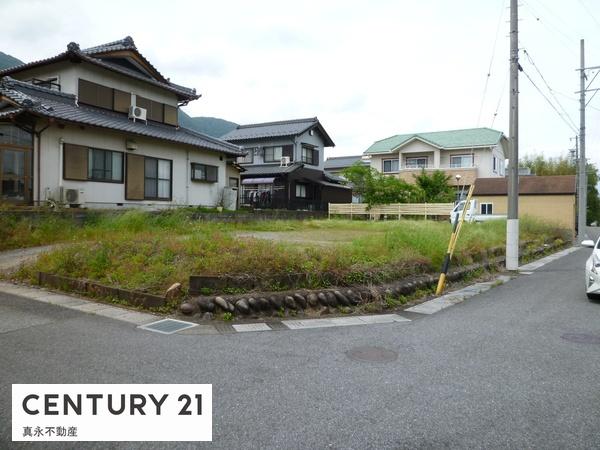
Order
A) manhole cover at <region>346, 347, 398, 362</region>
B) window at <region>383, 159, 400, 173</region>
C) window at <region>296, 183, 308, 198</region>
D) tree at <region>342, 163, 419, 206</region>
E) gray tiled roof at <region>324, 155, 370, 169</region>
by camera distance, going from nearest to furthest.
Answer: manhole cover at <region>346, 347, 398, 362</region> < tree at <region>342, 163, 419, 206</region> < window at <region>296, 183, 308, 198</region> < window at <region>383, 159, 400, 173</region> < gray tiled roof at <region>324, 155, 370, 169</region>

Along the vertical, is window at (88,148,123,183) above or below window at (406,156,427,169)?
below

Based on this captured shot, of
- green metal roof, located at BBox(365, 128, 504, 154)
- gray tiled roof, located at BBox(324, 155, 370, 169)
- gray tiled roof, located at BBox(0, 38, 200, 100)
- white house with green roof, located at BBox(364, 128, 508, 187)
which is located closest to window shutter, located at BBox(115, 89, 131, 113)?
gray tiled roof, located at BBox(0, 38, 200, 100)

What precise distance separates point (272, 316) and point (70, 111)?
13.0 meters

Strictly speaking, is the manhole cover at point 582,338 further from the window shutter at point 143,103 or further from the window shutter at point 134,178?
the window shutter at point 143,103

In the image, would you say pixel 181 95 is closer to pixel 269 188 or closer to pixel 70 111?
pixel 70 111

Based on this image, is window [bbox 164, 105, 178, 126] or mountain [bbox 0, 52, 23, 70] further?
mountain [bbox 0, 52, 23, 70]

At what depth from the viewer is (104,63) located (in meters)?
16.8

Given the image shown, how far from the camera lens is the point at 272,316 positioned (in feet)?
20.0

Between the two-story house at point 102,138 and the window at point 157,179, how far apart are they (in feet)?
0.15

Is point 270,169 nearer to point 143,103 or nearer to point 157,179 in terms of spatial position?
point 143,103

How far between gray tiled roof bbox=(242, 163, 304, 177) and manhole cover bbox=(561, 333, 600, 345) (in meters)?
26.0

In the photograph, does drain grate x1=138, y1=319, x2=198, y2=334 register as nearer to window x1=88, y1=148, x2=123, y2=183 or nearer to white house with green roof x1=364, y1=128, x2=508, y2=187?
window x1=88, y1=148, x2=123, y2=183

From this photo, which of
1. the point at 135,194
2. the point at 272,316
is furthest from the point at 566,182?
the point at 272,316

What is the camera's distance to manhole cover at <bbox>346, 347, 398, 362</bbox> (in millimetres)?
4379
